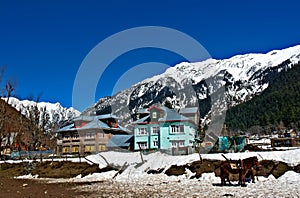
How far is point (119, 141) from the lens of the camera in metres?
62.6

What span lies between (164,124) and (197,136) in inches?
259

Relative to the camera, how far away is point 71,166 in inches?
1452

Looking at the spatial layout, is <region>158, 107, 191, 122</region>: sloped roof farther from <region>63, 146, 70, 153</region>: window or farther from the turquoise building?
<region>63, 146, 70, 153</region>: window

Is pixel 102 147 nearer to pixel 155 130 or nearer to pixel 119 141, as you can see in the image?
pixel 119 141

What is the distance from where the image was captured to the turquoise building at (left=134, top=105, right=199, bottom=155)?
181 ft

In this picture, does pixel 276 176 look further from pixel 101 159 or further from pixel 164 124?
pixel 164 124

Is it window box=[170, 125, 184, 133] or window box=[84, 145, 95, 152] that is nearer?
window box=[170, 125, 184, 133]

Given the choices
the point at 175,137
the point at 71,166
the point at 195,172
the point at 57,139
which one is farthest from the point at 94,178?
the point at 57,139

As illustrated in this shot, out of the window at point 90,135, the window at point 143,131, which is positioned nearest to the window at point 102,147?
the window at point 90,135

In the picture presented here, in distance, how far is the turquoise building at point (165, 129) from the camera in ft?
181

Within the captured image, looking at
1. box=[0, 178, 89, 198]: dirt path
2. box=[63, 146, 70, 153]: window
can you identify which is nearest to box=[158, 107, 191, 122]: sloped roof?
box=[63, 146, 70, 153]: window

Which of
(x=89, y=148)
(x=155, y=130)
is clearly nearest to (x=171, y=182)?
(x=155, y=130)

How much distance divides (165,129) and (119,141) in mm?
10749

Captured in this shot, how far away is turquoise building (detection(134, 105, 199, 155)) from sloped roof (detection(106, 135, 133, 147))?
12.6ft
